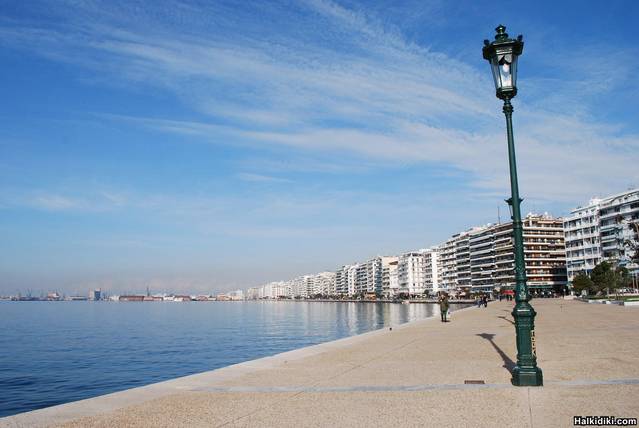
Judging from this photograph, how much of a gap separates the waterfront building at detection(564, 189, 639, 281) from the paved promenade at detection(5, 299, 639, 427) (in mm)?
97678

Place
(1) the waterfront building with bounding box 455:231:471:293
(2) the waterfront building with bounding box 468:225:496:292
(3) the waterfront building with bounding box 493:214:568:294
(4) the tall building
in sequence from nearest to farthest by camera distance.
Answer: (3) the waterfront building with bounding box 493:214:568:294 < (4) the tall building < (2) the waterfront building with bounding box 468:225:496:292 < (1) the waterfront building with bounding box 455:231:471:293

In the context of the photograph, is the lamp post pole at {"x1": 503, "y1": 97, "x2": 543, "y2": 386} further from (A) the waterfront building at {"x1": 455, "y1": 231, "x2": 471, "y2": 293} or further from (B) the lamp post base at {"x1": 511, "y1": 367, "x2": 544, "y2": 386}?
(A) the waterfront building at {"x1": 455, "y1": 231, "x2": 471, "y2": 293}

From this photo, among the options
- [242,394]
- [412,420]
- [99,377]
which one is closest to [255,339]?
[99,377]

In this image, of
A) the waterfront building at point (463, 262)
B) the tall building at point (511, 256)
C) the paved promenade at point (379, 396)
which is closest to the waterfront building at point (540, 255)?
the tall building at point (511, 256)

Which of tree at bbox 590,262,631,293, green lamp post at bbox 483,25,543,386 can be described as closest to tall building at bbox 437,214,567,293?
tree at bbox 590,262,631,293

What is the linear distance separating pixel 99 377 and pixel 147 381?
148 inches

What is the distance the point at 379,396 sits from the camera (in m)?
9.23

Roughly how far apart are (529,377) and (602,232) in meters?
121

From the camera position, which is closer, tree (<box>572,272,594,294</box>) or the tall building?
tree (<box>572,272,594,294</box>)

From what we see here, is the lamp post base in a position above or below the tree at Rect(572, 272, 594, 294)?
below

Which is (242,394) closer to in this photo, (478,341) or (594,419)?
(594,419)

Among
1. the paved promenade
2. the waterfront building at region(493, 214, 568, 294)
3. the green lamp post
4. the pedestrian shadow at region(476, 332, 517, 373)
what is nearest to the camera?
the paved promenade

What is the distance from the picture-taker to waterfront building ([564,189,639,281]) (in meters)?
106

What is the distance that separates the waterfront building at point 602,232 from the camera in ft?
347
